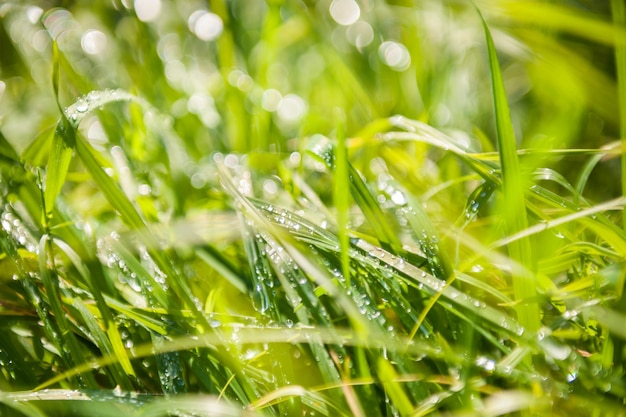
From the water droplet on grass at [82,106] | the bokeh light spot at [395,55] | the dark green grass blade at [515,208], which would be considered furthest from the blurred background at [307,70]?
the dark green grass blade at [515,208]

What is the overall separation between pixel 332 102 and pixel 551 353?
983 millimetres

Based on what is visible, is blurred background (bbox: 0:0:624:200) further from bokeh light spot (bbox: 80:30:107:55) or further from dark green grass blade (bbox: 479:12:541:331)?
dark green grass blade (bbox: 479:12:541:331)

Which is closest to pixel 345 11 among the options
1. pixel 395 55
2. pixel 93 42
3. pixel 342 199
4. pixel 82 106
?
pixel 395 55

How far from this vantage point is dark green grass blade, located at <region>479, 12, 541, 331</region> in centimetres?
66

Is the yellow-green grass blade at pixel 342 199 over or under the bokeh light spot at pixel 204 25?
under

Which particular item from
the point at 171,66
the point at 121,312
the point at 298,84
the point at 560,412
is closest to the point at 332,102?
the point at 298,84

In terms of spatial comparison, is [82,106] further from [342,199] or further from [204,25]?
[204,25]

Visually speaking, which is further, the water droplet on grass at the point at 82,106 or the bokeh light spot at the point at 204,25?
the bokeh light spot at the point at 204,25

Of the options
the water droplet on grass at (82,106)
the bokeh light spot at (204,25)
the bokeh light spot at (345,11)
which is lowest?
the water droplet on grass at (82,106)

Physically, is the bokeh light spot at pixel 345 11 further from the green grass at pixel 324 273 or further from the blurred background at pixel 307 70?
the green grass at pixel 324 273

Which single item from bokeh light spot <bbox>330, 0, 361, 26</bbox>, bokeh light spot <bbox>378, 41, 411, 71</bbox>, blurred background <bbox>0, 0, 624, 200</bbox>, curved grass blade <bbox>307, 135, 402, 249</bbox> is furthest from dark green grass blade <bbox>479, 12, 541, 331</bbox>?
bokeh light spot <bbox>330, 0, 361, 26</bbox>

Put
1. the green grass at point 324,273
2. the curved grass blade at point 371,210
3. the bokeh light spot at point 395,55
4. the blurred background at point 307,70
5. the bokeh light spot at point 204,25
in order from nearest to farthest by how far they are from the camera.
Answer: the green grass at point 324,273 < the curved grass blade at point 371,210 < the blurred background at point 307,70 < the bokeh light spot at point 395,55 < the bokeh light spot at point 204,25

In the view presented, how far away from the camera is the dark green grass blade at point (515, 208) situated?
657mm

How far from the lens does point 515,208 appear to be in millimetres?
676
